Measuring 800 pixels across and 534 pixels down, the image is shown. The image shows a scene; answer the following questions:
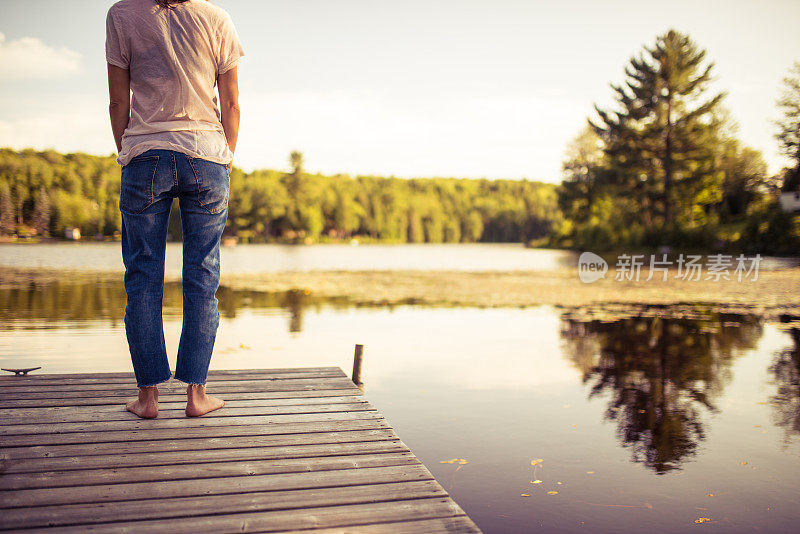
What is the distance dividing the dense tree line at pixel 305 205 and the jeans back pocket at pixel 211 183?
7546 cm

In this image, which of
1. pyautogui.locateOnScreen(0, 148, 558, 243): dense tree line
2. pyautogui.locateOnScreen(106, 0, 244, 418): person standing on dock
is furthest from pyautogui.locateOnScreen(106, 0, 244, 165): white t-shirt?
pyautogui.locateOnScreen(0, 148, 558, 243): dense tree line

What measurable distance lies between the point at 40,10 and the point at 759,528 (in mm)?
83834

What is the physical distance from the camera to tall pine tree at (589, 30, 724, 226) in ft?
129

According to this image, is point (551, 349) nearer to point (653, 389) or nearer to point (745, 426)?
point (653, 389)

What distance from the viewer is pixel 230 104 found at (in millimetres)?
3039

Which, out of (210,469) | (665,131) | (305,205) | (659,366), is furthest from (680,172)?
(305,205)

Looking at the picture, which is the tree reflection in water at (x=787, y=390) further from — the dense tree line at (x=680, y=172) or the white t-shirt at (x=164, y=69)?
the dense tree line at (x=680, y=172)

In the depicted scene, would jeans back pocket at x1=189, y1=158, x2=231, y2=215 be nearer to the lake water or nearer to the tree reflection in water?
the lake water

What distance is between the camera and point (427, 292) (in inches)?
684

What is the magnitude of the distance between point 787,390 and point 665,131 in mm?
38281

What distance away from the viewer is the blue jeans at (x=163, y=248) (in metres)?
2.79

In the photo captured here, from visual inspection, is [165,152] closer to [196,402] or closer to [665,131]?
[196,402]

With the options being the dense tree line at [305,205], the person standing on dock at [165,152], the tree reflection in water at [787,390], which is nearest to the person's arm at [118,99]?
the person standing on dock at [165,152]

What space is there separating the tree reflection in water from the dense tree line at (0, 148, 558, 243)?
7310 cm
